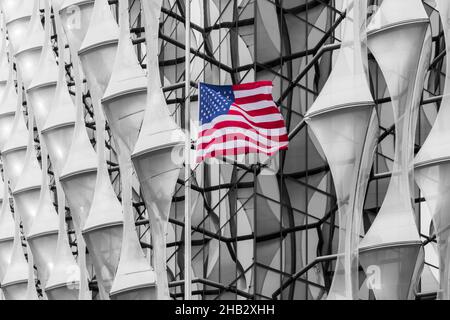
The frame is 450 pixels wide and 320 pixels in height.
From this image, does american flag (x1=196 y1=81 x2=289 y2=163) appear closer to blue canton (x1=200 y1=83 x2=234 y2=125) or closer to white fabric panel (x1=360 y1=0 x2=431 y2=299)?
blue canton (x1=200 y1=83 x2=234 y2=125)

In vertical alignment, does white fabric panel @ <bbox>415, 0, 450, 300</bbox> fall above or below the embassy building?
below

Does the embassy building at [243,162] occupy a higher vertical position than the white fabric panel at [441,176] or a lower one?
higher

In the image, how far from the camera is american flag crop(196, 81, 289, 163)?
37562 millimetres

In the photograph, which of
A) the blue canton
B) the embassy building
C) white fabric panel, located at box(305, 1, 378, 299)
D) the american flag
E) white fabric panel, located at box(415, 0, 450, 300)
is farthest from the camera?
white fabric panel, located at box(305, 1, 378, 299)

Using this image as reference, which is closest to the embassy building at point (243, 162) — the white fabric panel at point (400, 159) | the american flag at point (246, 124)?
the white fabric panel at point (400, 159)

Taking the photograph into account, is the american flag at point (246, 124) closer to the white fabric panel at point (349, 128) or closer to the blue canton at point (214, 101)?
the blue canton at point (214, 101)

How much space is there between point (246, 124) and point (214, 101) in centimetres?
107

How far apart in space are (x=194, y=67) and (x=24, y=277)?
12.2 metres

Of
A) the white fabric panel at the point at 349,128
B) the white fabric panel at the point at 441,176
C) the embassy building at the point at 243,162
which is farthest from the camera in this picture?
the white fabric panel at the point at 349,128

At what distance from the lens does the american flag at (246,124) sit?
37562mm

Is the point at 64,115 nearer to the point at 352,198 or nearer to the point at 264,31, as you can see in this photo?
the point at 264,31

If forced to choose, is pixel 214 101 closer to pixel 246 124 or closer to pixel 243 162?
pixel 246 124

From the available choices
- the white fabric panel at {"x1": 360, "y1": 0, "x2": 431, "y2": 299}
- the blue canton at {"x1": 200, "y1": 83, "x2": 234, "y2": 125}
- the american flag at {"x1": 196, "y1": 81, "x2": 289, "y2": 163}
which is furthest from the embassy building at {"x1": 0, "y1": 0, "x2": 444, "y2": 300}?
the blue canton at {"x1": 200, "y1": 83, "x2": 234, "y2": 125}

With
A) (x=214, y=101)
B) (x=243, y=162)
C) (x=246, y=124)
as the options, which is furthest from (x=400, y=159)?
(x=243, y=162)
